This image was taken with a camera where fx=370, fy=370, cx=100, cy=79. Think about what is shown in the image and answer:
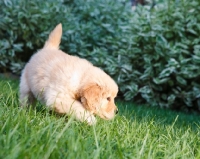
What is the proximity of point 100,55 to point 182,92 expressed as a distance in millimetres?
1758

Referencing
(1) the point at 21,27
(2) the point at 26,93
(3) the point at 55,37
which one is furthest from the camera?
(1) the point at 21,27

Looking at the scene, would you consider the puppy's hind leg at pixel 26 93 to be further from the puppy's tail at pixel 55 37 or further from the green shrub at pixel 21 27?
the green shrub at pixel 21 27

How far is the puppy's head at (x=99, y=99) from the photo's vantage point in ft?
10.0

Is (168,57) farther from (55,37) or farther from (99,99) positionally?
(99,99)

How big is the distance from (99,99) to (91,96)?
11 centimetres

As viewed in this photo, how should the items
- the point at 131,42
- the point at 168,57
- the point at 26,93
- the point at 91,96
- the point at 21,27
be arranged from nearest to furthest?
the point at 91,96
the point at 26,93
the point at 168,57
the point at 131,42
the point at 21,27

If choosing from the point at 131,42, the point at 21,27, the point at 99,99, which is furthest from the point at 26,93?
the point at 21,27

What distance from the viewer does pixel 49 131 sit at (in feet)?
6.61

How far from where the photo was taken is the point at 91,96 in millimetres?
3057

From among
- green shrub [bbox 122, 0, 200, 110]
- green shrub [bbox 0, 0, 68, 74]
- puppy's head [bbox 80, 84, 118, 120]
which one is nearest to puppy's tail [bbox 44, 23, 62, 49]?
puppy's head [bbox 80, 84, 118, 120]

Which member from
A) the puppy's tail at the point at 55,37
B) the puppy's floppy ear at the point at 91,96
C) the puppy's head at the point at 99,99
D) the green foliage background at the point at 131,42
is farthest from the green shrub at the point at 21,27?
the puppy's floppy ear at the point at 91,96

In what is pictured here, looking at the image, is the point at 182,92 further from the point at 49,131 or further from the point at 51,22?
the point at 49,131

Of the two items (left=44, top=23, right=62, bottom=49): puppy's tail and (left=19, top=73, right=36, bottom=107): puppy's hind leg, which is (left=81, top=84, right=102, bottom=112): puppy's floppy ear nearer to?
(left=19, top=73, right=36, bottom=107): puppy's hind leg

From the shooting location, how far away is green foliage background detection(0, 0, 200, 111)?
243 inches
